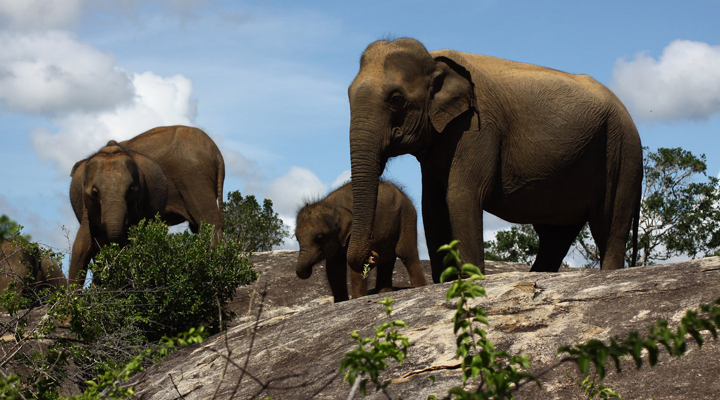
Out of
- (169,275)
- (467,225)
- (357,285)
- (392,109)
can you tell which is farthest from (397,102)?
(357,285)

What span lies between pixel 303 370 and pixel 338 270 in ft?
19.8

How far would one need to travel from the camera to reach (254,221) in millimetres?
21438

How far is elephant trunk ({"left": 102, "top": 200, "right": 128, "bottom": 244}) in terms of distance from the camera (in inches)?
451

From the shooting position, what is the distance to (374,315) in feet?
19.9

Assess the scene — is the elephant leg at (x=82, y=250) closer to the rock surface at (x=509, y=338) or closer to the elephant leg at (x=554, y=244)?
the rock surface at (x=509, y=338)

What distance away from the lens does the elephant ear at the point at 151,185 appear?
12.9 meters

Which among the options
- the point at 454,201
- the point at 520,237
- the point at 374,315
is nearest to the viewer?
the point at 374,315

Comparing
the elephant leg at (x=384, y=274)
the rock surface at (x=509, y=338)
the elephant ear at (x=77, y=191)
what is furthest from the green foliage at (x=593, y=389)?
the elephant ear at (x=77, y=191)

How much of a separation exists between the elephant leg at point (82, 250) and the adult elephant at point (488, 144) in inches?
241

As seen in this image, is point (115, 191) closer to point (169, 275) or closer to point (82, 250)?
point (82, 250)

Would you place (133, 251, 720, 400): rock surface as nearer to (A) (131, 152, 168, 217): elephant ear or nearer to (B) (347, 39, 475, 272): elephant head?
(B) (347, 39, 475, 272): elephant head

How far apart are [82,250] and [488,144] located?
7.10 metres

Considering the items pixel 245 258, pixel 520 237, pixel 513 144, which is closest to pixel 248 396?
pixel 513 144

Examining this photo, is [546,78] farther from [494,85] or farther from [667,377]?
[667,377]
